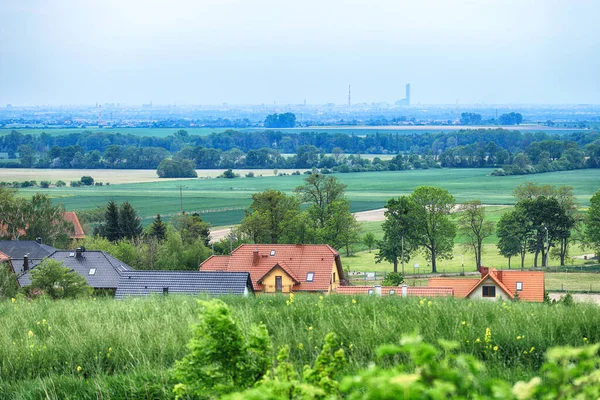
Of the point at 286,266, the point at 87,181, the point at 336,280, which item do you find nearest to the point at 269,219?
the point at 336,280

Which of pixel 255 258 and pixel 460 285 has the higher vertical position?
pixel 255 258

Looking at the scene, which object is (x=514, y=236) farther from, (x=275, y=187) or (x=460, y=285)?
(x=275, y=187)

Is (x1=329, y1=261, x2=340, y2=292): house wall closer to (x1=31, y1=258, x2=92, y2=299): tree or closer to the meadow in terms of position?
(x1=31, y1=258, x2=92, y2=299): tree

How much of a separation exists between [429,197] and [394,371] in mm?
55544

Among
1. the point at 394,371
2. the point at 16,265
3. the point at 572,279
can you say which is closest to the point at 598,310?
the point at 394,371

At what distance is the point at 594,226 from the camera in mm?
56281

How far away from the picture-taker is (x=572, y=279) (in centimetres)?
4816

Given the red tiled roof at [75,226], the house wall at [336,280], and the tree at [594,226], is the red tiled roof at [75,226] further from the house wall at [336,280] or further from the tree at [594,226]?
the tree at [594,226]

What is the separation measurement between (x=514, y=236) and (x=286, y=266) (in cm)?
2659

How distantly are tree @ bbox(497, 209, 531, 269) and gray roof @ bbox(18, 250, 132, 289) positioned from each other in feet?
97.2

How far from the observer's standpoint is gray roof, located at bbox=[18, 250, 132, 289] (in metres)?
34.9

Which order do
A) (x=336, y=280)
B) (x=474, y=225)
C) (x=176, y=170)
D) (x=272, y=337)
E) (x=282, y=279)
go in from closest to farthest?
1. (x=272, y=337)
2. (x=282, y=279)
3. (x=336, y=280)
4. (x=474, y=225)
5. (x=176, y=170)

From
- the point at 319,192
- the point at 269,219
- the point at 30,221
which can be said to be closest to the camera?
the point at 269,219

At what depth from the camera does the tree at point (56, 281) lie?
20.4 m
